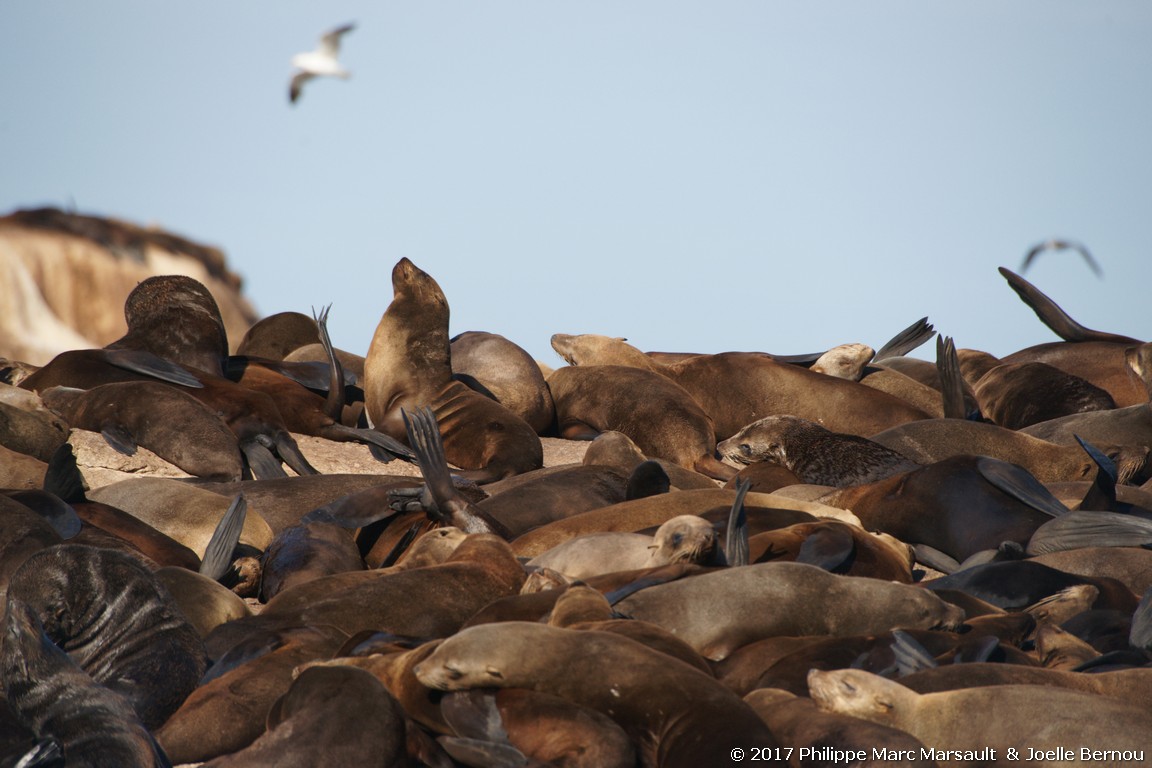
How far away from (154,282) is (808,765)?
8.43m

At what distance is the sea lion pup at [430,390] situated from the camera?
9523mm

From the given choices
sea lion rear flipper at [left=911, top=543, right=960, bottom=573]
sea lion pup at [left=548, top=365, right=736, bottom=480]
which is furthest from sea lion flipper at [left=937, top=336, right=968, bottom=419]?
sea lion rear flipper at [left=911, top=543, right=960, bottom=573]

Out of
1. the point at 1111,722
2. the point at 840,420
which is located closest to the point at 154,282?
the point at 840,420

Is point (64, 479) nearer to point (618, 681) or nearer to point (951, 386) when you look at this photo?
point (618, 681)

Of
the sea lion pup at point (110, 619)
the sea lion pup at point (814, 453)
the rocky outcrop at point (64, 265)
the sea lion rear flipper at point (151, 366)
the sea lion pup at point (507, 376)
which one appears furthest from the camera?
the sea lion pup at point (507, 376)

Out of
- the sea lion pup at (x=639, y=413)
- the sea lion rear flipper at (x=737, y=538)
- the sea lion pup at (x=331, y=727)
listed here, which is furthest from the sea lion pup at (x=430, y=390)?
the sea lion pup at (x=331, y=727)

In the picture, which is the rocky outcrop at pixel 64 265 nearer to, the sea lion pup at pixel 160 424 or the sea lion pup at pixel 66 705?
the sea lion pup at pixel 160 424

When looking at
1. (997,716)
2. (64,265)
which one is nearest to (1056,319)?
A: (64,265)

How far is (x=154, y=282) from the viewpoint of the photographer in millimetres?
10625

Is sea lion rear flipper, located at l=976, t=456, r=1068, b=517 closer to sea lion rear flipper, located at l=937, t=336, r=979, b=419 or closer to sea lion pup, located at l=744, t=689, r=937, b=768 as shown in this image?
sea lion rear flipper, located at l=937, t=336, r=979, b=419

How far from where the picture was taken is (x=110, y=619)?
441 centimetres

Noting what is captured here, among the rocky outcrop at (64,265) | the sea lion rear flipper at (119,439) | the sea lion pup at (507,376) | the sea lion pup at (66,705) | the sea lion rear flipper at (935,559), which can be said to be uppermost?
the rocky outcrop at (64,265)

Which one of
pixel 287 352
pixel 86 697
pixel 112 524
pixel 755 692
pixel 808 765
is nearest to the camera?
pixel 808 765

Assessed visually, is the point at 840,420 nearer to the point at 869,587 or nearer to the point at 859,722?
the point at 869,587
